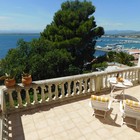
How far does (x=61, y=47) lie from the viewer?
55.6 feet

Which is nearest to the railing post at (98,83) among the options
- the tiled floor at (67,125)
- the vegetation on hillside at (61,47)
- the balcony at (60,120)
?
the balcony at (60,120)

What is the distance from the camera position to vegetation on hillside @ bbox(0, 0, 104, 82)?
41.7 ft

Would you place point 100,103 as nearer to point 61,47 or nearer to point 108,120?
point 108,120

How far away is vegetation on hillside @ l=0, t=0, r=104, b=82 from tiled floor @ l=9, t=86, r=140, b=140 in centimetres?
745

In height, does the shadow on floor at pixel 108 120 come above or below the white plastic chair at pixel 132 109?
below

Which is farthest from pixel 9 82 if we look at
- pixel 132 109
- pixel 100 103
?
pixel 132 109

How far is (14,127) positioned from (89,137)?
1.93 metres

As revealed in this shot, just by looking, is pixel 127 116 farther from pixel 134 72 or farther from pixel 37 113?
pixel 134 72

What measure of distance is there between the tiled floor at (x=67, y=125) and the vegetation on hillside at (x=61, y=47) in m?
7.45

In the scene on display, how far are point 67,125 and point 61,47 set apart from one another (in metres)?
13.4

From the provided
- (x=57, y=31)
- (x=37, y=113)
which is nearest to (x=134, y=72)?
(x=37, y=113)

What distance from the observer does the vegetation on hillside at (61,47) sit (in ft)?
41.7

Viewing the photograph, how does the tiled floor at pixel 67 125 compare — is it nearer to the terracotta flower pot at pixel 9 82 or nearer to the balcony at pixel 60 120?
the balcony at pixel 60 120

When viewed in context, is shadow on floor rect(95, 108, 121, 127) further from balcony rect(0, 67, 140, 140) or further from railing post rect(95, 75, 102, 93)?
railing post rect(95, 75, 102, 93)
